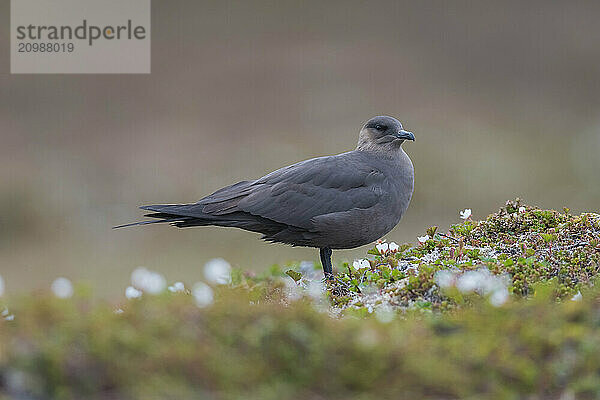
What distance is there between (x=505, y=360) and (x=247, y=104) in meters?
16.0

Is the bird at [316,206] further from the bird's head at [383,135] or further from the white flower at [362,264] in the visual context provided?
the white flower at [362,264]

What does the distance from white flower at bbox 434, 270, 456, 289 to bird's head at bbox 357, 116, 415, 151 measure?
226 cm

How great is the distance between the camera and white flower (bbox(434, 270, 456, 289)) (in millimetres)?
4500

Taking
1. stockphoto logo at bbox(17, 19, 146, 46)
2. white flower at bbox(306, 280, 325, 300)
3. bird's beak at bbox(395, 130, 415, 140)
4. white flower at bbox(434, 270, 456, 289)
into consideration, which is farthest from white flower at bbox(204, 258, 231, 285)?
stockphoto logo at bbox(17, 19, 146, 46)

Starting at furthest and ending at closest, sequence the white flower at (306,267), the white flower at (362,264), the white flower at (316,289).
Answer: the white flower at (306,267)
the white flower at (362,264)
the white flower at (316,289)

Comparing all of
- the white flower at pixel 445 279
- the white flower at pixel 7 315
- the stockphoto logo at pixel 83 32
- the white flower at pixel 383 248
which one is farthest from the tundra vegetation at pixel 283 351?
the stockphoto logo at pixel 83 32

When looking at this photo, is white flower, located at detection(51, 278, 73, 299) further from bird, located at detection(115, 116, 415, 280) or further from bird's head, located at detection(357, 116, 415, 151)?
bird's head, located at detection(357, 116, 415, 151)

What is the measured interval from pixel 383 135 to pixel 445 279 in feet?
8.50

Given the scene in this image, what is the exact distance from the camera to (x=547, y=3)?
23969 mm

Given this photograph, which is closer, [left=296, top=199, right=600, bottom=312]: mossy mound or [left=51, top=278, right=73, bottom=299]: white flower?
[left=51, top=278, right=73, bottom=299]: white flower

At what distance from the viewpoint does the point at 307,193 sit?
6.34 metres

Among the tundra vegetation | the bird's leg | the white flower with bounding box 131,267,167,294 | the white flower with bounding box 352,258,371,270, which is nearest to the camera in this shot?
the tundra vegetation

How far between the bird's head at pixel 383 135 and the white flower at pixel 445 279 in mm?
2260

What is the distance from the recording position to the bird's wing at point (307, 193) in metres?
6.27
